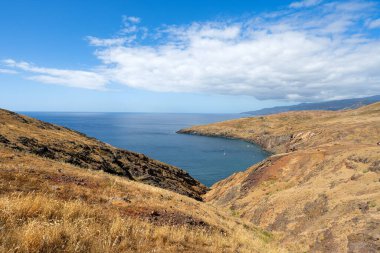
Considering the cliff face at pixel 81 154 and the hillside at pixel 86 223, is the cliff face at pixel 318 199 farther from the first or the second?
the cliff face at pixel 81 154

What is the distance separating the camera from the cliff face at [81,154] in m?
37.5

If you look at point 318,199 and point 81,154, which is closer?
point 318,199

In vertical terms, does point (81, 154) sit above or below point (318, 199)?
above

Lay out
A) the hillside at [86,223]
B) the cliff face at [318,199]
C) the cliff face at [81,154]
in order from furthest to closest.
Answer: the cliff face at [81,154]
the cliff face at [318,199]
the hillside at [86,223]

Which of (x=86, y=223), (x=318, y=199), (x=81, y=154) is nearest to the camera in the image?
(x=86, y=223)

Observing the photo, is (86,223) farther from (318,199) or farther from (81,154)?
(81,154)

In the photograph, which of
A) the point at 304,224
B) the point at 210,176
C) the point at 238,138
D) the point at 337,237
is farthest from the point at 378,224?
the point at 238,138

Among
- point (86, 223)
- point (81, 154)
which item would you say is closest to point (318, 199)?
point (86, 223)

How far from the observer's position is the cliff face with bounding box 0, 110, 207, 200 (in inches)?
1476

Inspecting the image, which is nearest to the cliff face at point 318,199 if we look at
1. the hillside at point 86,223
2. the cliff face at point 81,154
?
the hillside at point 86,223

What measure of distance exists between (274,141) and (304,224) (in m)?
138

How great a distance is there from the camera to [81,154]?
44125mm

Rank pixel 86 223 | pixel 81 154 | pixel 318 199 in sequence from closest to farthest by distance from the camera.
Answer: pixel 86 223, pixel 318 199, pixel 81 154

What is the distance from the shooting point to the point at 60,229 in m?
6.90
